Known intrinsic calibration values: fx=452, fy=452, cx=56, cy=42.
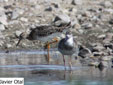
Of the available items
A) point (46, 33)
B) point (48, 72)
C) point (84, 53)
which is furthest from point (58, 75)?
A: point (46, 33)

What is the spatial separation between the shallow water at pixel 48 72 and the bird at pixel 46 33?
217 centimetres

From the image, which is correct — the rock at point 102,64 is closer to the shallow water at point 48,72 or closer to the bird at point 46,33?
the shallow water at point 48,72

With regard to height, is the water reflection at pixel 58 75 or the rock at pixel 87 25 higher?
the rock at pixel 87 25

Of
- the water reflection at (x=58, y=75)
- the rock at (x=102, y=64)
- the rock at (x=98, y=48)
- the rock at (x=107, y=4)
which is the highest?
the rock at (x=107, y=4)

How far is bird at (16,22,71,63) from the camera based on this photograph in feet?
52.6

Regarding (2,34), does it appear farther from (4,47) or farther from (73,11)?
(73,11)

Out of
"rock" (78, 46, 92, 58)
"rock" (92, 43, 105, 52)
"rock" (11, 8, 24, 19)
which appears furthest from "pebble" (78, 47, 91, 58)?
"rock" (11, 8, 24, 19)

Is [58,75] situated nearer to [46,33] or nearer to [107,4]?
[46,33]

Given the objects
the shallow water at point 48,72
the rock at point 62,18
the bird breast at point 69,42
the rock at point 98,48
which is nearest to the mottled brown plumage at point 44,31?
the rock at point 62,18

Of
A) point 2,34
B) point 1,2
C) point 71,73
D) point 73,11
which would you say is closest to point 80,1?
point 73,11

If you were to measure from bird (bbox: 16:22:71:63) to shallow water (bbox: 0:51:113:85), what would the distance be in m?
2.17

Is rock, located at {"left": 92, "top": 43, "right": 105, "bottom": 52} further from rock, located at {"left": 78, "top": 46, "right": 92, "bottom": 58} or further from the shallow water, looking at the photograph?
the shallow water

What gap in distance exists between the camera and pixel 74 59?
543 inches

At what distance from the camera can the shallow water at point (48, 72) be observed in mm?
10219
